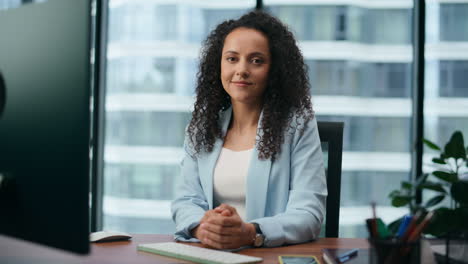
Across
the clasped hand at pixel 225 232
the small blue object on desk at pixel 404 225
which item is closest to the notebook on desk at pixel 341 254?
the small blue object on desk at pixel 404 225

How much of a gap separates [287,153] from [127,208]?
236 centimetres

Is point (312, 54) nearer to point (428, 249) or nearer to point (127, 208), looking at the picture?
point (127, 208)

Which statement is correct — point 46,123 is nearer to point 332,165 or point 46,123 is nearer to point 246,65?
point 246,65

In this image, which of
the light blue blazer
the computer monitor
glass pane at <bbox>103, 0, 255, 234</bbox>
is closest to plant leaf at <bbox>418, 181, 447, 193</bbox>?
the light blue blazer

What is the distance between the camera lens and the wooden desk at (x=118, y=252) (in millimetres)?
977

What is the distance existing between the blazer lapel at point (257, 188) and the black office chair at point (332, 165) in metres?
0.26

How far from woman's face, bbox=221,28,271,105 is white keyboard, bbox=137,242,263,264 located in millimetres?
668

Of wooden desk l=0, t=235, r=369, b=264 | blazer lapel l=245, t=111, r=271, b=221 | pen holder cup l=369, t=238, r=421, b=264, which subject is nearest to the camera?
pen holder cup l=369, t=238, r=421, b=264

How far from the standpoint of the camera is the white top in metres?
1.63

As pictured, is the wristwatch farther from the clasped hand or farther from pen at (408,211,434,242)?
pen at (408,211,434,242)

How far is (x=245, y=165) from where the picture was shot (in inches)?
64.9

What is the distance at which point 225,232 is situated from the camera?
1206 mm

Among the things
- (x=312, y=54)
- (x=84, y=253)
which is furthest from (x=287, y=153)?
(x=312, y=54)

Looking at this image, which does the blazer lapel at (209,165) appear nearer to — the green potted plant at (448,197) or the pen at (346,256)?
the pen at (346,256)
